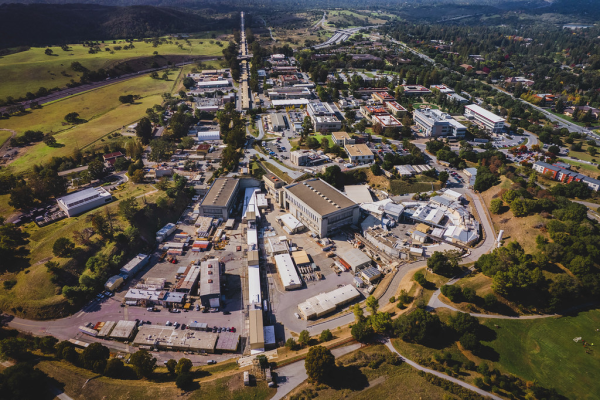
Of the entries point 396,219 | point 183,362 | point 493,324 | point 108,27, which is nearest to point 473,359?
point 493,324

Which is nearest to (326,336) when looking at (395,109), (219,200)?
(219,200)

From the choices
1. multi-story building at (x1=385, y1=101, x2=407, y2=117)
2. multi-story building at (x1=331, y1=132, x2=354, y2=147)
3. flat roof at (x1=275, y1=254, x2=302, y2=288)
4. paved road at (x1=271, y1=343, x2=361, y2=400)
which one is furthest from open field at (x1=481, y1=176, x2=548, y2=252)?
multi-story building at (x1=385, y1=101, x2=407, y2=117)

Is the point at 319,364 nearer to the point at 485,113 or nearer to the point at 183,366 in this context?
the point at 183,366

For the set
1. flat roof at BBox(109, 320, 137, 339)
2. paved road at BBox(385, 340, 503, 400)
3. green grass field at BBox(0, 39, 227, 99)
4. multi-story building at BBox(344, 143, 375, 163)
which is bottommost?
flat roof at BBox(109, 320, 137, 339)

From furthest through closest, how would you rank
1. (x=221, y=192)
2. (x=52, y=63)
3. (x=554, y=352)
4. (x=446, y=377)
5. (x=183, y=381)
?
(x=52, y=63)
(x=221, y=192)
(x=554, y=352)
(x=446, y=377)
(x=183, y=381)

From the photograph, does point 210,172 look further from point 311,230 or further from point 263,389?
point 263,389

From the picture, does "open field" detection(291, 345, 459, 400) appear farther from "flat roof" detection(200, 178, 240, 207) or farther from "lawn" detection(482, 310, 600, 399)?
"flat roof" detection(200, 178, 240, 207)

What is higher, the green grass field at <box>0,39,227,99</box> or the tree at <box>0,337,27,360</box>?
the green grass field at <box>0,39,227,99</box>
